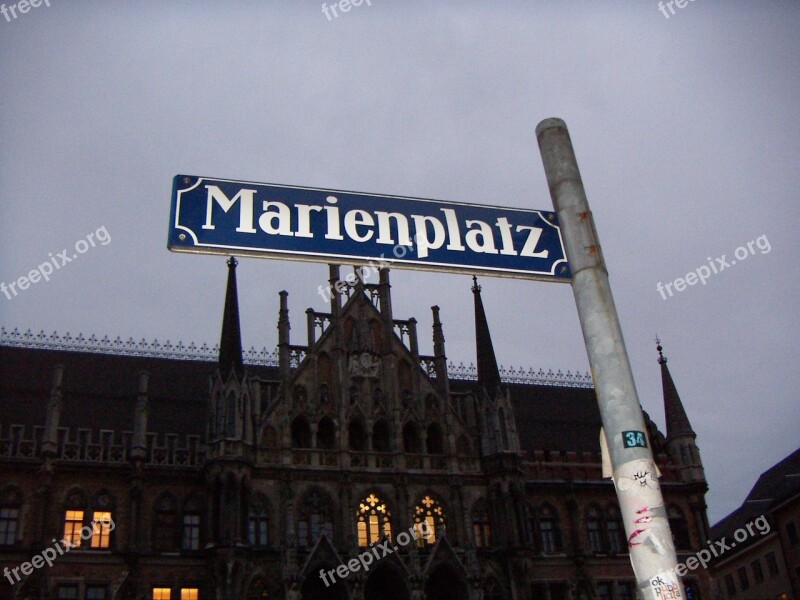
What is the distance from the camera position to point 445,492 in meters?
40.2

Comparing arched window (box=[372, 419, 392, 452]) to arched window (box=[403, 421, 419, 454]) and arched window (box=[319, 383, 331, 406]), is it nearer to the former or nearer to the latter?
arched window (box=[403, 421, 419, 454])

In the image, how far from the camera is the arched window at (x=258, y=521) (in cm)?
3662

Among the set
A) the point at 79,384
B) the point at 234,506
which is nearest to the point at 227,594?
the point at 234,506

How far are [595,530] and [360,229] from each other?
129 feet

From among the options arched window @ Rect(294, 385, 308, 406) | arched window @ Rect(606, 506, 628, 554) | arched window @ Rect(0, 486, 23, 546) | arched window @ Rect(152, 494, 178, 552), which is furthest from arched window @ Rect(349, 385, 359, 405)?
arched window @ Rect(606, 506, 628, 554)

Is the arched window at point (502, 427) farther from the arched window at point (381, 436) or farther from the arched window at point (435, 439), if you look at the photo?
the arched window at point (381, 436)

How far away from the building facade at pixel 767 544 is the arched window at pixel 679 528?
4401mm

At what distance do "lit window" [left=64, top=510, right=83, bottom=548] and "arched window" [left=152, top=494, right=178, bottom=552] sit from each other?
10.1ft

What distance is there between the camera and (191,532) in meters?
37.8

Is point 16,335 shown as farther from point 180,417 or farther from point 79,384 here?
point 180,417

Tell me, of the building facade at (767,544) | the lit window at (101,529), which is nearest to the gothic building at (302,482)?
the lit window at (101,529)

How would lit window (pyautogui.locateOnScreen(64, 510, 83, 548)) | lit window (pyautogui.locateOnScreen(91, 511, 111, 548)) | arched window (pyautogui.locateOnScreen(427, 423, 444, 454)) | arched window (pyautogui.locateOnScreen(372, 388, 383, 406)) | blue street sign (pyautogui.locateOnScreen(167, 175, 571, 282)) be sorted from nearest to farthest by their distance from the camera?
1. blue street sign (pyautogui.locateOnScreen(167, 175, 571, 282))
2. lit window (pyautogui.locateOnScreen(64, 510, 83, 548))
3. lit window (pyautogui.locateOnScreen(91, 511, 111, 548))
4. arched window (pyautogui.locateOnScreen(372, 388, 383, 406))
5. arched window (pyautogui.locateOnScreen(427, 423, 444, 454))

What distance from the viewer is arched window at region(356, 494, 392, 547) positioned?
38.0 m

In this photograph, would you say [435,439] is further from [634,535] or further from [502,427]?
[634,535]
